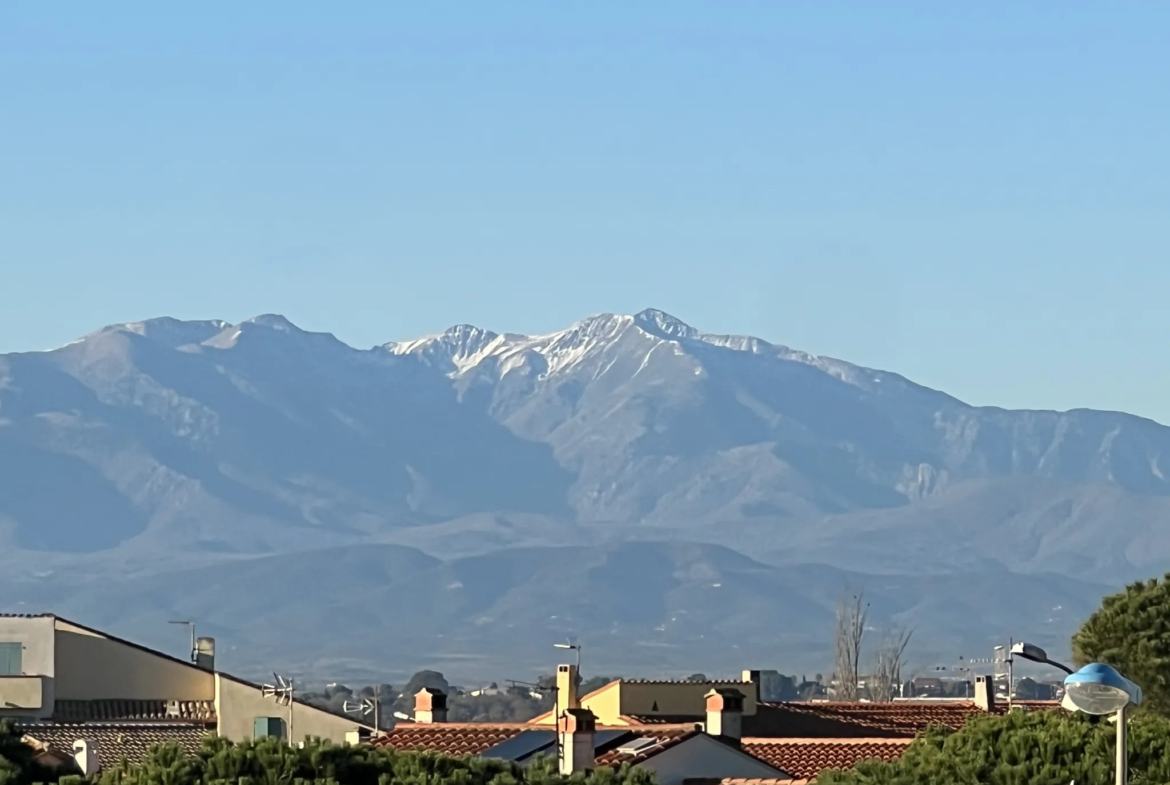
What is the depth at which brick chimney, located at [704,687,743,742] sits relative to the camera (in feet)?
133

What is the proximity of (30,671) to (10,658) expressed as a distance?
745 mm

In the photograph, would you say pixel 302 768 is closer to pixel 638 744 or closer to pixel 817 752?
pixel 638 744

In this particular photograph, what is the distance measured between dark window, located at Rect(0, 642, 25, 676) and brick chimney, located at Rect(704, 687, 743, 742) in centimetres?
1697

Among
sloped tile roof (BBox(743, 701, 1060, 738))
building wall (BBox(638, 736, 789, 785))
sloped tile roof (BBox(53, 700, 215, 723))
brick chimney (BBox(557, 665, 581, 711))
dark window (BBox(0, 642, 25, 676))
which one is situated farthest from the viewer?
dark window (BBox(0, 642, 25, 676))

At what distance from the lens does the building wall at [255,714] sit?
51344 millimetres

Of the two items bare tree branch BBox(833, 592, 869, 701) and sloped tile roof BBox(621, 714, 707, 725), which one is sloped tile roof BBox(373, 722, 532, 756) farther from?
bare tree branch BBox(833, 592, 869, 701)

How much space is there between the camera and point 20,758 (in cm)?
3719

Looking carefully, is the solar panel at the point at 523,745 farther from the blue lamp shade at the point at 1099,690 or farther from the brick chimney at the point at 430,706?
the blue lamp shade at the point at 1099,690

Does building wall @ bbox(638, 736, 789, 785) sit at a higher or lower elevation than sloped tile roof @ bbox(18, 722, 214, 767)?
lower

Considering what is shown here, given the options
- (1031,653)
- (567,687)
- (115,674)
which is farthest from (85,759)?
(1031,653)

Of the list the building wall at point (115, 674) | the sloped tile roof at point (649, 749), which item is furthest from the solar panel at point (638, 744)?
the building wall at point (115, 674)

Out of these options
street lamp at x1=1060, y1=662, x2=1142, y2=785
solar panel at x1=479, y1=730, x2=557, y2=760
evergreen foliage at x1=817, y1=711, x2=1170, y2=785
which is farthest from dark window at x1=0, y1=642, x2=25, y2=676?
street lamp at x1=1060, y1=662, x2=1142, y2=785

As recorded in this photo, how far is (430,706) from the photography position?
4500cm

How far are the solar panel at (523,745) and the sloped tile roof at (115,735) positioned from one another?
727 cm
